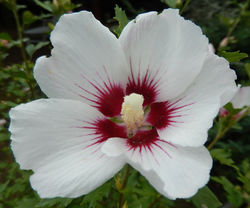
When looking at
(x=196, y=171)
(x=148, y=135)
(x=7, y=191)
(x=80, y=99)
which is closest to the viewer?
(x=196, y=171)

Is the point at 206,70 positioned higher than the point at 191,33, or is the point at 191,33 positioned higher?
the point at 191,33

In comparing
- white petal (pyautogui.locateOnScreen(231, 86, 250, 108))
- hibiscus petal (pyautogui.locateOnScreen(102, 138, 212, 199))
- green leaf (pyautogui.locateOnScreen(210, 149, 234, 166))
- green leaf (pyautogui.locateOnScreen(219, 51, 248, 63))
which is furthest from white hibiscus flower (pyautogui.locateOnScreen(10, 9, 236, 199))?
white petal (pyautogui.locateOnScreen(231, 86, 250, 108))

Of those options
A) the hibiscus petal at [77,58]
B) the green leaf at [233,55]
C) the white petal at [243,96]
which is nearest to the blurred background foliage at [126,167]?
the green leaf at [233,55]

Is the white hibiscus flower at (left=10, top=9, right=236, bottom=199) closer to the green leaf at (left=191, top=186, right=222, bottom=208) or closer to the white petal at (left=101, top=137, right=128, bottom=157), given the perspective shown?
the white petal at (left=101, top=137, right=128, bottom=157)

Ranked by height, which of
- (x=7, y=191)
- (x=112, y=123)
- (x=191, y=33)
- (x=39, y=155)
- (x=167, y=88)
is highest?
(x=191, y=33)

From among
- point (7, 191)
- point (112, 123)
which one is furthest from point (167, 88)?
point (7, 191)

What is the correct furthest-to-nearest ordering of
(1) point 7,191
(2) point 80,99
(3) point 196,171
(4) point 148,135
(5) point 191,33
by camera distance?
(1) point 7,191, (4) point 148,135, (2) point 80,99, (5) point 191,33, (3) point 196,171

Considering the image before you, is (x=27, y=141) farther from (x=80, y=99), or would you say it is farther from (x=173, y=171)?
(x=173, y=171)

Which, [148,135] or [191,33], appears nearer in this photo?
[191,33]
